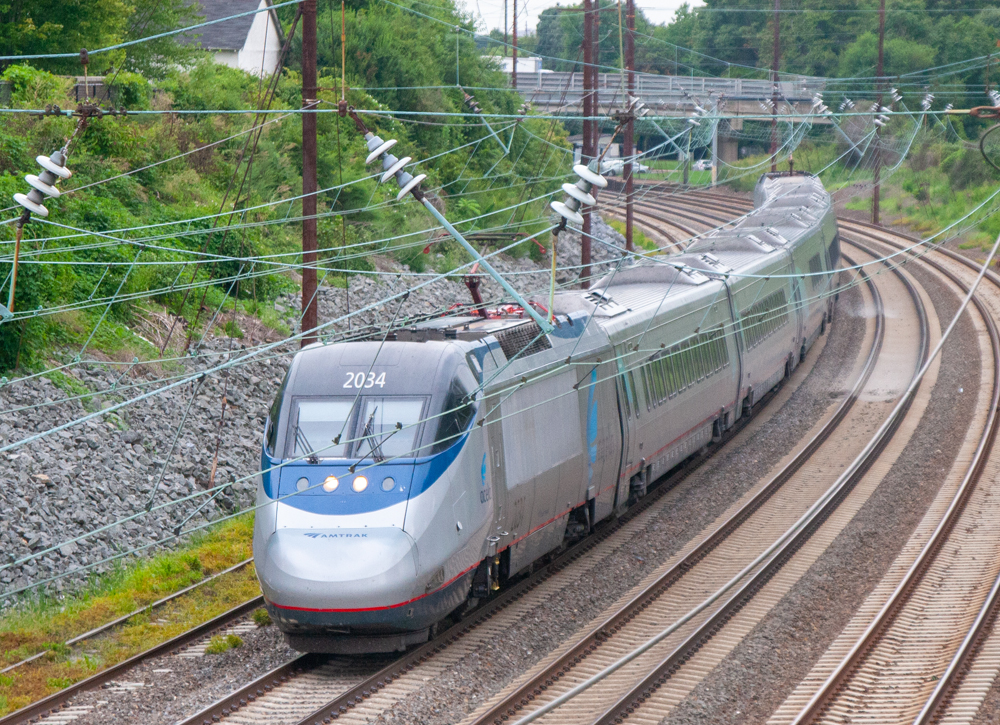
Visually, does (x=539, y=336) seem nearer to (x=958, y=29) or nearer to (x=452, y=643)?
(x=452, y=643)

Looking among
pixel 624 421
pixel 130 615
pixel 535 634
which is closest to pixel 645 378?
pixel 624 421

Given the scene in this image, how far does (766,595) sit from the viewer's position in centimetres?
1439

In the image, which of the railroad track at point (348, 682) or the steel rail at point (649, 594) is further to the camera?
the steel rail at point (649, 594)

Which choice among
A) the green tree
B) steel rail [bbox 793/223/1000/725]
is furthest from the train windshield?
the green tree

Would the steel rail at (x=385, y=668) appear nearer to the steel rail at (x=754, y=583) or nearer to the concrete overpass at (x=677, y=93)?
the steel rail at (x=754, y=583)

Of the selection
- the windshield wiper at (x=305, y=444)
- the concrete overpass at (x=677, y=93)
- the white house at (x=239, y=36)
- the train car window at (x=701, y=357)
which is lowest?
the train car window at (x=701, y=357)

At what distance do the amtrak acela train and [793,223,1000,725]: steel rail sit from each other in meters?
3.69

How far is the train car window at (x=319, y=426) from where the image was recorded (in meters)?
11.5

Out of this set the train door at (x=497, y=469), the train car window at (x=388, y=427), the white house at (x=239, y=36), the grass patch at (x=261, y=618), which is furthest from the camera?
the white house at (x=239, y=36)

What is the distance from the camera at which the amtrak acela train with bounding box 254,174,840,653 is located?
10789 mm

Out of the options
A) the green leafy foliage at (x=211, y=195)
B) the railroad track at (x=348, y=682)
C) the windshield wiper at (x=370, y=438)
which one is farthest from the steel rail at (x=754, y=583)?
the green leafy foliage at (x=211, y=195)

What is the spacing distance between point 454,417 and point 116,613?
4.99m

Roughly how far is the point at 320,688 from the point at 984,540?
34.2 ft

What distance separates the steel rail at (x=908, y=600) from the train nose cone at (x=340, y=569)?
4.00m
